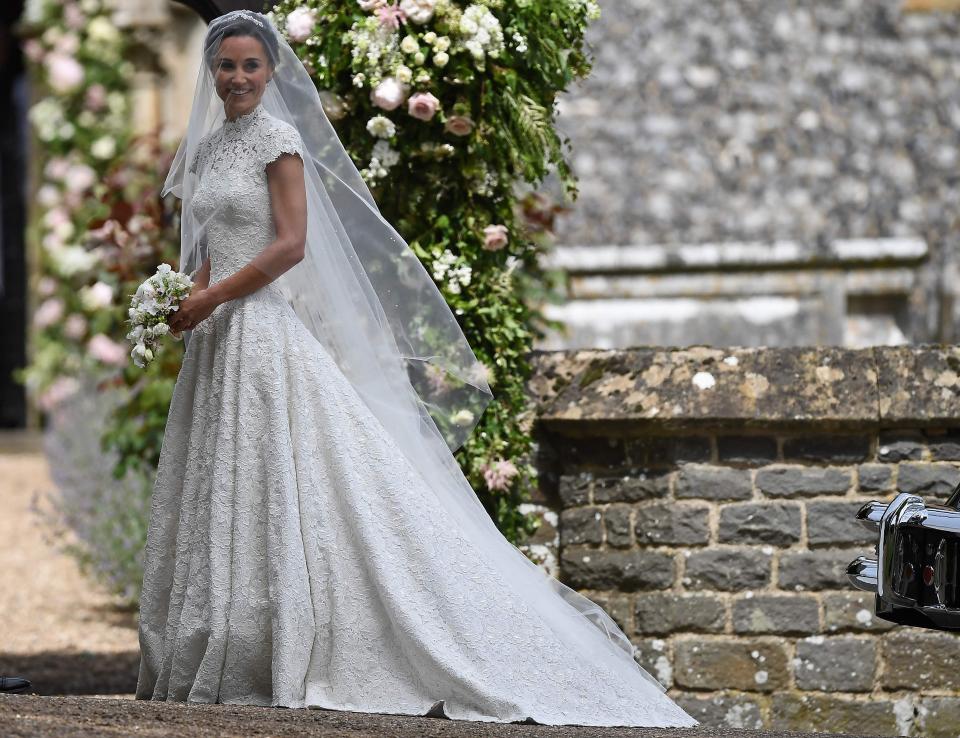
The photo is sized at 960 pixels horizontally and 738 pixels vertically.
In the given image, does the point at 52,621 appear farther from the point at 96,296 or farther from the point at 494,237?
the point at 494,237

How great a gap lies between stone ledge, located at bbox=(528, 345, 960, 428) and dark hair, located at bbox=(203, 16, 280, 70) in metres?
1.54

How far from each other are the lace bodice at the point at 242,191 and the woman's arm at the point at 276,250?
0.03 meters

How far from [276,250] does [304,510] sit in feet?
2.31

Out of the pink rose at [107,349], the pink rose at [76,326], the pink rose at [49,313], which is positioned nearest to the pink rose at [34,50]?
the pink rose at [49,313]

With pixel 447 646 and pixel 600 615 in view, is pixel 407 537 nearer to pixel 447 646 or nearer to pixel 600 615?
pixel 447 646

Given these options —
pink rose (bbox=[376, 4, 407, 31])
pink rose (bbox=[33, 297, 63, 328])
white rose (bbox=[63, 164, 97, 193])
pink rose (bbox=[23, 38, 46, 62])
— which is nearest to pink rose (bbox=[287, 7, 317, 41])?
pink rose (bbox=[376, 4, 407, 31])

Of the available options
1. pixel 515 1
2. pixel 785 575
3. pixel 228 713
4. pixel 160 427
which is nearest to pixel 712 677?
A: pixel 785 575

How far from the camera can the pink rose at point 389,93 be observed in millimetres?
5020

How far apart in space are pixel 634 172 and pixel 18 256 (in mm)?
6127

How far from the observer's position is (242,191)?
14.2 ft

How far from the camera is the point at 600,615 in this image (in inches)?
186

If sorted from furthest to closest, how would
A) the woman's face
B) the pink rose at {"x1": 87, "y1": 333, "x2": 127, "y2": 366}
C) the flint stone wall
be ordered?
the flint stone wall
the pink rose at {"x1": 87, "y1": 333, "x2": 127, "y2": 366}
the woman's face

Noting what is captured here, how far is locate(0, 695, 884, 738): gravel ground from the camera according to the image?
11.2 feet

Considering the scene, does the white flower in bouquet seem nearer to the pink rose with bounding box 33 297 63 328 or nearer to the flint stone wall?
the pink rose with bounding box 33 297 63 328
